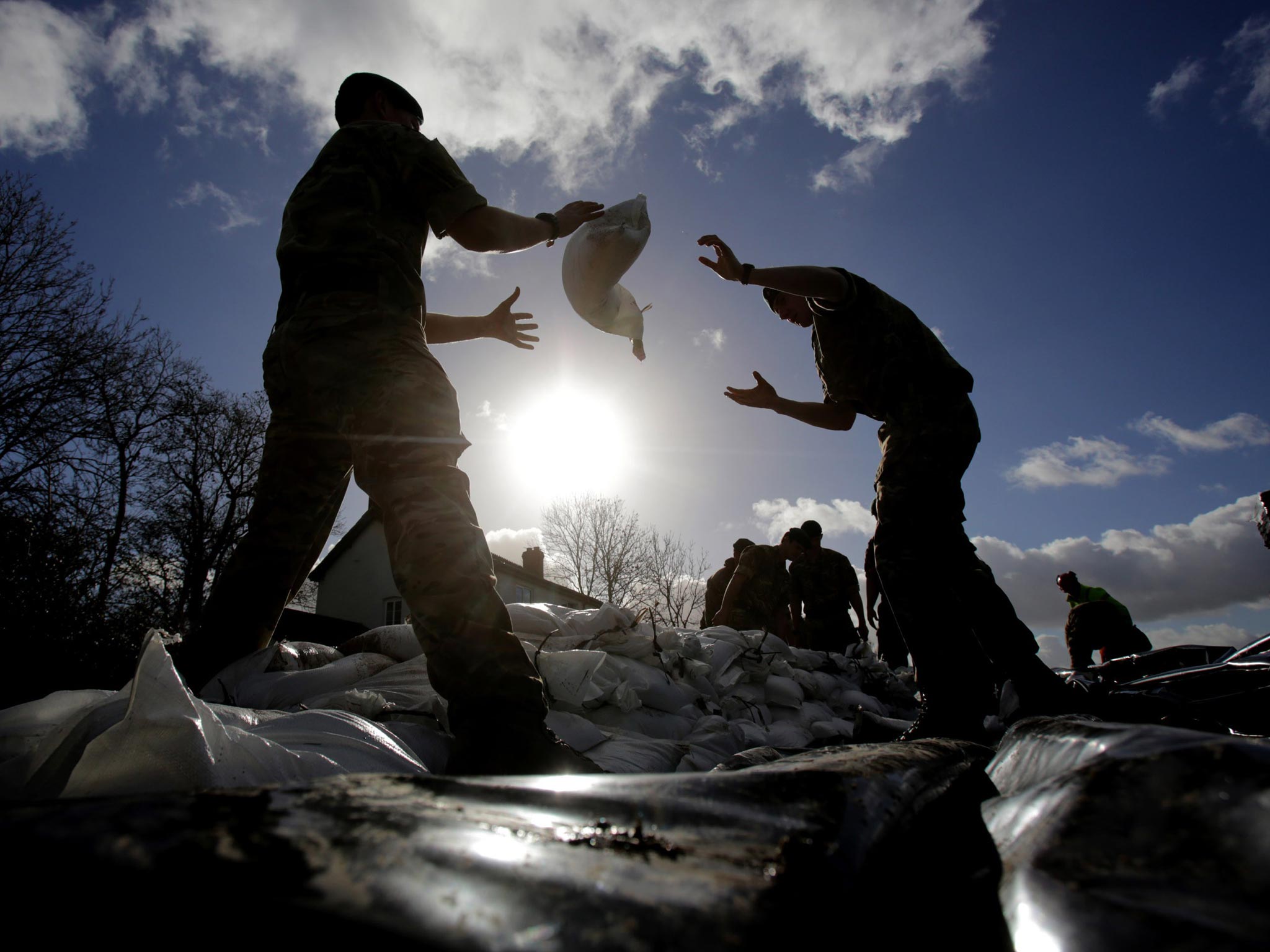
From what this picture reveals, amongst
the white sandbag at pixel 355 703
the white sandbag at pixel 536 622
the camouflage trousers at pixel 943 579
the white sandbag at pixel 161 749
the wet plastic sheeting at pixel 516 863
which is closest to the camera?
the wet plastic sheeting at pixel 516 863

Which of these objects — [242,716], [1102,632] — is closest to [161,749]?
[242,716]

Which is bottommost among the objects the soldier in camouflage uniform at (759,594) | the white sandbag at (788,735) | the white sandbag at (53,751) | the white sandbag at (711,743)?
the white sandbag at (788,735)

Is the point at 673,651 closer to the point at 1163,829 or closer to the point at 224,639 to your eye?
the point at 224,639

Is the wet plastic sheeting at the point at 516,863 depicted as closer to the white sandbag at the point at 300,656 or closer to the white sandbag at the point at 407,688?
the white sandbag at the point at 407,688

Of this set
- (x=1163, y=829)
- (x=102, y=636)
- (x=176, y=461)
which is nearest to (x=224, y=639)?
(x=1163, y=829)

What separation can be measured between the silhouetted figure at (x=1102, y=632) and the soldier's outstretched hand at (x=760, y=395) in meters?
4.06

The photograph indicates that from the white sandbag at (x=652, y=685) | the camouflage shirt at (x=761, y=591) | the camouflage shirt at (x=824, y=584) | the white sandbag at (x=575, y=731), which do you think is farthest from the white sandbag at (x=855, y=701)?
the camouflage shirt at (x=824, y=584)

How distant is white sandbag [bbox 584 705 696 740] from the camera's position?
2248 mm

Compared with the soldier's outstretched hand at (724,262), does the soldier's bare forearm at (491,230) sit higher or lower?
lower

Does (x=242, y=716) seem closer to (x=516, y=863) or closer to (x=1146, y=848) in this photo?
(x=516, y=863)

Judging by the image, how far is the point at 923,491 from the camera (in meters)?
2.32

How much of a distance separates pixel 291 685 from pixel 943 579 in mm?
2062

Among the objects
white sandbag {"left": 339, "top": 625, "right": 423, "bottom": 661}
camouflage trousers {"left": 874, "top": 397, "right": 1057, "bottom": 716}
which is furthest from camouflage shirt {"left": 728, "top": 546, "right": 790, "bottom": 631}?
white sandbag {"left": 339, "top": 625, "right": 423, "bottom": 661}

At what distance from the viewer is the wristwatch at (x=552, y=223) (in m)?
2.21
